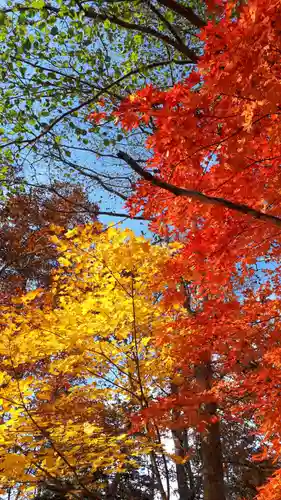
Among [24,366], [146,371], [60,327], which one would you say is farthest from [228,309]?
[24,366]

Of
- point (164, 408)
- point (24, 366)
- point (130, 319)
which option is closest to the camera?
point (164, 408)

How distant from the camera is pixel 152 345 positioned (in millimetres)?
5520

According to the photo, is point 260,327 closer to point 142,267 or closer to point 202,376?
point 142,267

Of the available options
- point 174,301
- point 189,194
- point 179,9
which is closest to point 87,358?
point 174,301

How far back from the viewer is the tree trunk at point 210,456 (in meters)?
6.34

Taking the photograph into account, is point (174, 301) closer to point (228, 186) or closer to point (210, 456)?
point (228, 186)

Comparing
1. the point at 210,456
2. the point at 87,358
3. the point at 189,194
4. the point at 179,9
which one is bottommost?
the point at 210,456

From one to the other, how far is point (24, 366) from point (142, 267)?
6742 millimetres

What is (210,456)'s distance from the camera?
6.68 meters

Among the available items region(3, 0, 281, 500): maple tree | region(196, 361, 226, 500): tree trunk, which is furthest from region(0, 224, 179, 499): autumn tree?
region(196, 361, 226, 500): tree trunk

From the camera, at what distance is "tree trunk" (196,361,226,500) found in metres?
6.34

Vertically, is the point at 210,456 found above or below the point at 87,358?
below

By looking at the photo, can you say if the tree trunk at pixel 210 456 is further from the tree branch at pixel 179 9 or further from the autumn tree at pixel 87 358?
the tree branch at pixel 179 9

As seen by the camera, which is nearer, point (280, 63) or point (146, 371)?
point (280, 63)
